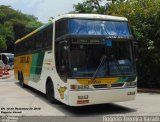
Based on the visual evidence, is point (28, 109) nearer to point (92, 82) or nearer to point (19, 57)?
point (92, 82)

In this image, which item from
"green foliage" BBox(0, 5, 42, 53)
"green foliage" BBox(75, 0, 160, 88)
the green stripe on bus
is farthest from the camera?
"green foliage" BBox(0, 5, 42, 53)

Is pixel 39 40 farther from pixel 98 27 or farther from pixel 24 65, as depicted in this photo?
pixel 98 27

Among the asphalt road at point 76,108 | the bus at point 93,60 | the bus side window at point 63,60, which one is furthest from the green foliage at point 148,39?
the bus side window at point 63,60

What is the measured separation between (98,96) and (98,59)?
1181 millimetres

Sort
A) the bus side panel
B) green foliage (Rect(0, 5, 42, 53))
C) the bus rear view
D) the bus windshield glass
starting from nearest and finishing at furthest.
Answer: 1. the bus rear view
2. the bus windshield glass
3. the bus side panel
4. green foliage (Rect(0, 5, 42, 53))

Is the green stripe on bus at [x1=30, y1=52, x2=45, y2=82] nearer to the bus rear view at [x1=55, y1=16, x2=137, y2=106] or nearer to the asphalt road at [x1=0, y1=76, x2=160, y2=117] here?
the asphalt road at [x1=0, y1=76, x2=160, y2=117]

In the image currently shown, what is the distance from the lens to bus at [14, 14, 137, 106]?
11500 mm

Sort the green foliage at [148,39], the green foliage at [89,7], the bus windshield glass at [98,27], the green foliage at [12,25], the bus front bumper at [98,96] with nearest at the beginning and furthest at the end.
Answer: the bus front bumper at [98,96], the bus windshield glass at [98,27], the green foliage at [148,39], the green foliage at [89,7], the green foliage at [12,25]

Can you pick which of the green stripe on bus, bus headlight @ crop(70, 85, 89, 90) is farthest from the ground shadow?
the green stripe on bus

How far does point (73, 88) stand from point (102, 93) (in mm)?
948

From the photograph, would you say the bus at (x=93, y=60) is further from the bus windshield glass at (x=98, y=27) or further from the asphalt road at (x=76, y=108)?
the asphalt road at (x=76, y=108)

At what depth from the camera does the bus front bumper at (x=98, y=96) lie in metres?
11.4

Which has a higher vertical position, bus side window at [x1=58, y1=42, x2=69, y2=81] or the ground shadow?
bus side window at [x1=58, y1=42, x2=69, y2=81]

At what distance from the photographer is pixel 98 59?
1180cm
